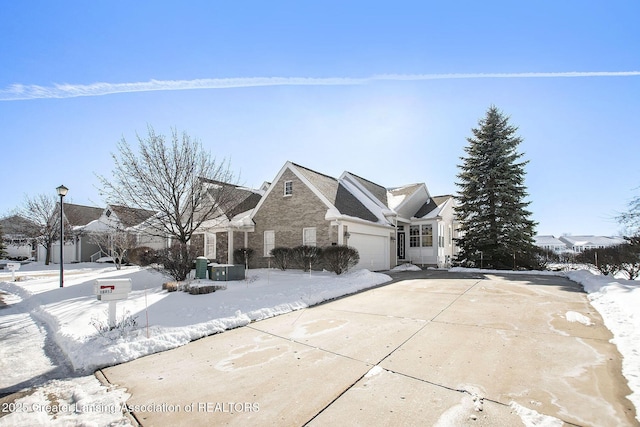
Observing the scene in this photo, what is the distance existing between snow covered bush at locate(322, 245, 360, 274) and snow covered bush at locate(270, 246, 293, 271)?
7.39 ft

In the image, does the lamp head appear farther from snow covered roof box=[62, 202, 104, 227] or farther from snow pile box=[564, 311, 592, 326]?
snow covered roof box=[62, 202, 104, 227]

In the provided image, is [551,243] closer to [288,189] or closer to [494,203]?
[494,203]

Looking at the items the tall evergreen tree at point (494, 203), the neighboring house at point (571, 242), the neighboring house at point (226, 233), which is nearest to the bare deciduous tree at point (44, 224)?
→ the neighboring house at point (226, 233)

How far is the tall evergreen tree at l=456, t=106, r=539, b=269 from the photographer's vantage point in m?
20.3

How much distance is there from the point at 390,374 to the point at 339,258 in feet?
36.3

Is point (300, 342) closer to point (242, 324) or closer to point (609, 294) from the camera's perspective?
point (242, 324)

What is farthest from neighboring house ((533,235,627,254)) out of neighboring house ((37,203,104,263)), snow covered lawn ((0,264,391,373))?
neighboring house ((37,203,104,263))

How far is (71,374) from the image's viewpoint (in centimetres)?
467

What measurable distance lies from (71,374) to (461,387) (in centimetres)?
527

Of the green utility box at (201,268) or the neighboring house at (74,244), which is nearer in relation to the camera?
the green utility box at (201,268)

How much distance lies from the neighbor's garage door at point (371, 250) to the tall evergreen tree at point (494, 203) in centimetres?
581

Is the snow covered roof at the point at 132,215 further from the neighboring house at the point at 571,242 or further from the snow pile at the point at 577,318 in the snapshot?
the neighboring house at the point at 571,242

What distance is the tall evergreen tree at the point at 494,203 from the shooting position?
20344 millimetres

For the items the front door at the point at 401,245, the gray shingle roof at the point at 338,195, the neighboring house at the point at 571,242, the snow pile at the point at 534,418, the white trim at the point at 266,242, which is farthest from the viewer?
the neighboring house at the point at 571,242
